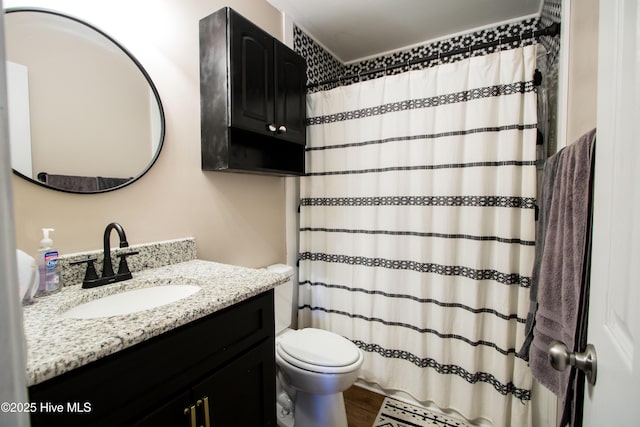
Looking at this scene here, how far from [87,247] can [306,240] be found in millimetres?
1234

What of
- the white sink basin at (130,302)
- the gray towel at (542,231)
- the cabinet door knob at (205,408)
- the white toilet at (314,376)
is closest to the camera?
the cabinet door knob at (205,408)

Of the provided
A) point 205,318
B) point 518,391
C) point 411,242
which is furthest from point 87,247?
point 518,391

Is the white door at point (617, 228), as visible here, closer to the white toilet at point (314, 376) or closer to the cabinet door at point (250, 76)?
the white toilet at point (314, 376)

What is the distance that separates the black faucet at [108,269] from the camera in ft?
3.09

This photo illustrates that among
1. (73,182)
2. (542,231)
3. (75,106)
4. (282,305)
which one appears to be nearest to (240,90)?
(75,106)

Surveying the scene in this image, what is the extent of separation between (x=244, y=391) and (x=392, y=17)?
7.77 feet

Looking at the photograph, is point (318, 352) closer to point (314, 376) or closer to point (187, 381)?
point (314, 376)

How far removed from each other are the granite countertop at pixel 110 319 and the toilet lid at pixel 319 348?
0.54 metres

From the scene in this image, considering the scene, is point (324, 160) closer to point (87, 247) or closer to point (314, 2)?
point (314, 2)

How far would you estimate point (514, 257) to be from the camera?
1.35m

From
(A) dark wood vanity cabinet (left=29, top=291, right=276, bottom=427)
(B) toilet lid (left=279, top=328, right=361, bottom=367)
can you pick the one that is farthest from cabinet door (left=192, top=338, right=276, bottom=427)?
(B) toilet lid (left=279, top=328, right=361, bottom=367)

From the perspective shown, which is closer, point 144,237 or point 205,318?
point 205,318

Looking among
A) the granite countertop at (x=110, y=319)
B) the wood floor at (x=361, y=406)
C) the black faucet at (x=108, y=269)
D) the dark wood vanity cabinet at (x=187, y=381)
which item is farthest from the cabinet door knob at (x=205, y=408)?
the wood floor at (x=361, y=406)

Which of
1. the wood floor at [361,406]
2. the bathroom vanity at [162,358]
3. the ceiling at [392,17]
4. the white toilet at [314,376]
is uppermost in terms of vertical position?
the ceiling at [392,17]
